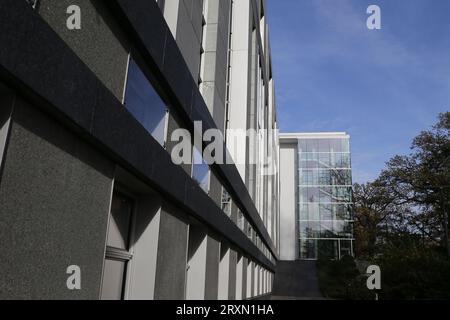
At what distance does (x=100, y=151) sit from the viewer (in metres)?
4.29

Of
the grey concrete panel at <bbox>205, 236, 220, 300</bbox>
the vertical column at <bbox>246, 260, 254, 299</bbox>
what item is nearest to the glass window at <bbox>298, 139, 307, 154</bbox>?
the vertical column at <bbox>246, 260, 254, 299</bbox>

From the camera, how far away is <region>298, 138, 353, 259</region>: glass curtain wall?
5219cm

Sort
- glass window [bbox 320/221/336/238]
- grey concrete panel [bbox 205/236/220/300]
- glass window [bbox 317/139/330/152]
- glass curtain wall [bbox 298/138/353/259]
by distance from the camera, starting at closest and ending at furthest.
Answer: grey concrete panel [bbox 205/236/220/300]
glass curtain wall [bbox 298/138/353/259]
glass window [bbox 320/221/336/238]
glass window [bbox 317/139/330/152]

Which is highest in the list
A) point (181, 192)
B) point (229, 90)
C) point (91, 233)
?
point (229, 90)

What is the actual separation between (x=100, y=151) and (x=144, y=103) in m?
1.72

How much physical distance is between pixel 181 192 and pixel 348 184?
50.9 m

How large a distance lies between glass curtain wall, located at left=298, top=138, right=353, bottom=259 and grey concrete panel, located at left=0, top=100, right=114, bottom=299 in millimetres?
50128

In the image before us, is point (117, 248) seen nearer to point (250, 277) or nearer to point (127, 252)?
point (127, 252)

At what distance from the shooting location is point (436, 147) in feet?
112

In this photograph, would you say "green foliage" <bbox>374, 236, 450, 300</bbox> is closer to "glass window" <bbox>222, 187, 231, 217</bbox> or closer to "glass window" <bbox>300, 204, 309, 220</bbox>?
"glass window" <bbox>222, 187, 231, 217</bbox>

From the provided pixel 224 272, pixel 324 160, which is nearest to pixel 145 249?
pixel 224 272

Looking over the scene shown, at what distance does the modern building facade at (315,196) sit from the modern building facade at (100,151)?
153 ft

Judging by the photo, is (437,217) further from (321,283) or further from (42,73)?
(42,73)
